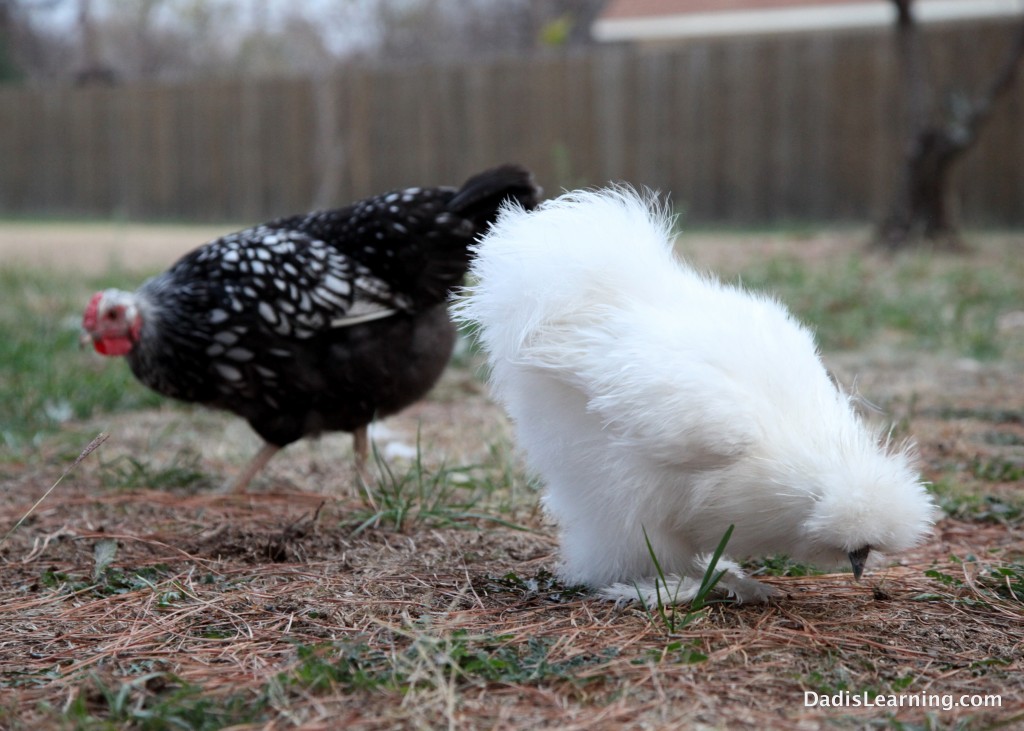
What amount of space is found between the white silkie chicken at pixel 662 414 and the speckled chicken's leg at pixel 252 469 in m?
1.56

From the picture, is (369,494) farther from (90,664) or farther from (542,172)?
(542,172)

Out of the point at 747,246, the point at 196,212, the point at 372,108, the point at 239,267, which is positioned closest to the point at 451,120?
the point at 372,108

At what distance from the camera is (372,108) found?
53.1 ft

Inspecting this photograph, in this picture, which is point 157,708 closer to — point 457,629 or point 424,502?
point 457,629

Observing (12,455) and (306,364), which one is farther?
(12,455)

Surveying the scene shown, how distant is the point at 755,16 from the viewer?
17.0 meters

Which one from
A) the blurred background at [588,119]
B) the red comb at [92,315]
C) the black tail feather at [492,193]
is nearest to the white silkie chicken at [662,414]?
the black tail feather at [492,193]

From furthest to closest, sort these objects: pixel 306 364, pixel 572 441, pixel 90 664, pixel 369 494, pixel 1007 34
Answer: pixel 1007 34 < pixel 306 364 < pixel 369 494 < pixel 572 441 < pixel 90 664

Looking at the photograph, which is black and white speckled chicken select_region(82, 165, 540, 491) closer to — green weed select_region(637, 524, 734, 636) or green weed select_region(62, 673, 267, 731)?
green weed select_region(637, 524, 734, 636)

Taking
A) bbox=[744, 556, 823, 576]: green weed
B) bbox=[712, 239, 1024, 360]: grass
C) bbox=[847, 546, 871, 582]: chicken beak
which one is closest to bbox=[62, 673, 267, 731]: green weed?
bbox=[847, 546, 871, 582]: chicken beak

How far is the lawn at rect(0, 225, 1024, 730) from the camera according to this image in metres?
1.92

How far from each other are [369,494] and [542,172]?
12204mm

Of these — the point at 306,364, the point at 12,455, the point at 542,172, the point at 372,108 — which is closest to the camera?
the point at 306,364

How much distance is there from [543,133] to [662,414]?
1339 cm
